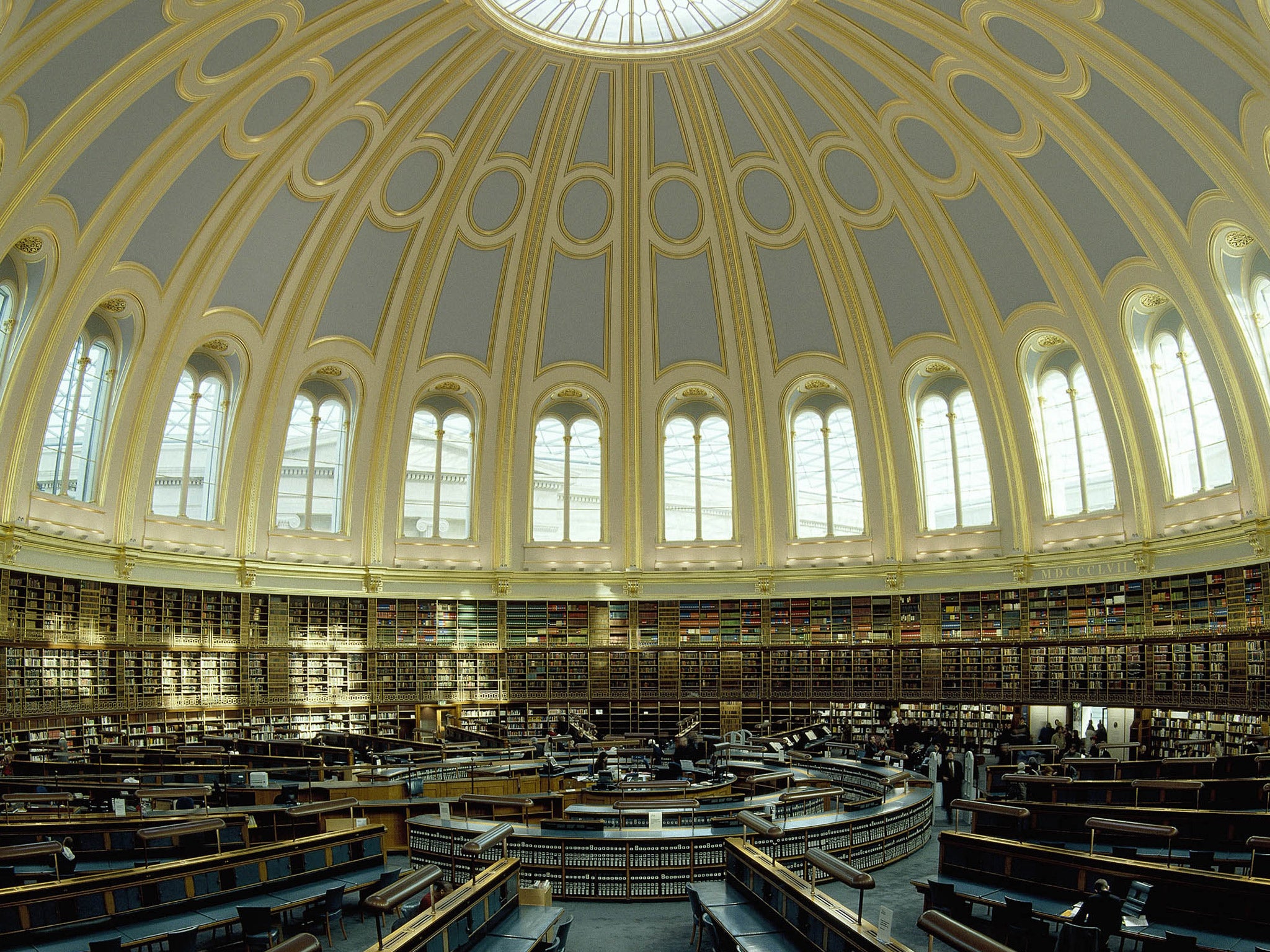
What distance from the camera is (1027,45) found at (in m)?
19.5

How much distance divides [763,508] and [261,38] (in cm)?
1694

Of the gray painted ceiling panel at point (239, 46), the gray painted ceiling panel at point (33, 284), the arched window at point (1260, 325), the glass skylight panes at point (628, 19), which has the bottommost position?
the arched window at point (1260, 325)

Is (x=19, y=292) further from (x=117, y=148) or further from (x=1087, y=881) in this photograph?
(x=1087, y=881)

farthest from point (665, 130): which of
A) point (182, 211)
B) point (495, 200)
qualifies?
point (182, 211)

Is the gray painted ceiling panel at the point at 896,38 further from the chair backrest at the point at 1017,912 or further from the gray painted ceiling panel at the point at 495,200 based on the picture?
the chair backrest at the point at 1017,912

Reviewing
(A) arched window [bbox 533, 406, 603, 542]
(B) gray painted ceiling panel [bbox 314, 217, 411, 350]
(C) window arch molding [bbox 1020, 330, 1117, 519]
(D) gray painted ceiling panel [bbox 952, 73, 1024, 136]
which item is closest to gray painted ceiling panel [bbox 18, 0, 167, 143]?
(B) gray painted ceiling panel [bbox 314, 217, 411, 350]

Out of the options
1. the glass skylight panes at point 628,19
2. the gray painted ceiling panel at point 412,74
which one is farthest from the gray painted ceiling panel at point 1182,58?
the gray painted ceiling panel at point 412,74

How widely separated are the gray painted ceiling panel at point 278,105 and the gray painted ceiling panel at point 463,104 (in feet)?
10.5

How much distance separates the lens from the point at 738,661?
2777 centimetres

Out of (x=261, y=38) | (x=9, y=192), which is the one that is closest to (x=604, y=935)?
(x=9, y=192)

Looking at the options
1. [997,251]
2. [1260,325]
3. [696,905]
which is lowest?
[696,905]

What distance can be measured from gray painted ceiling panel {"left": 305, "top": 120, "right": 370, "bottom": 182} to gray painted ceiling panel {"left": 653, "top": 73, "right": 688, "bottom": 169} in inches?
275

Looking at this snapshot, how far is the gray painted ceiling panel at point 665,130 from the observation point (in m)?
24.3

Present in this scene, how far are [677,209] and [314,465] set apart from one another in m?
12.0
